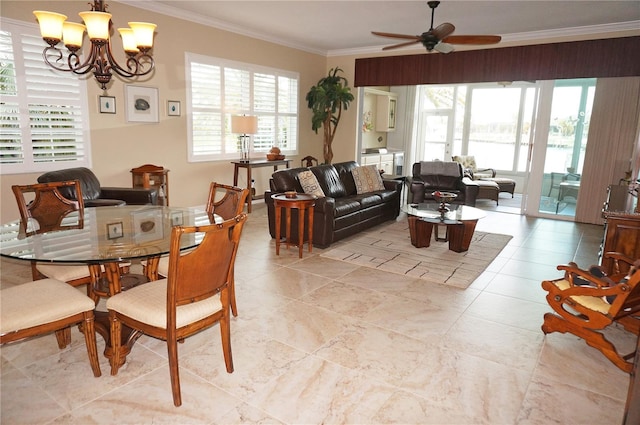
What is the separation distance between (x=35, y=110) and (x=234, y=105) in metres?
2.89

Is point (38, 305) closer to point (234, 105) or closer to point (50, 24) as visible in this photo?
point (50, 24)

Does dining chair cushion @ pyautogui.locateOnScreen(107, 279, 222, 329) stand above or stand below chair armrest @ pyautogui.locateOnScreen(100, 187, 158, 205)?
below

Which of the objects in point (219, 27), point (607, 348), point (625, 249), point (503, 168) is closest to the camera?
point (607, 348)

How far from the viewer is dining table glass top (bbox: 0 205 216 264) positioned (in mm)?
2181

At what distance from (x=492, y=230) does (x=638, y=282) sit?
3.79 m

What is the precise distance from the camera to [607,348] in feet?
8.55

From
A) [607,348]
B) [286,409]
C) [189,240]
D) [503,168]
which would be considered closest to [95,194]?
[189,240]

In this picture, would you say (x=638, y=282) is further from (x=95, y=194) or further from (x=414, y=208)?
(x=95, y=194)

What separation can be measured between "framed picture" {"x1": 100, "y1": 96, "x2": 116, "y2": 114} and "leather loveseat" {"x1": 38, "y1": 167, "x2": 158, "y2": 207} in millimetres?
856

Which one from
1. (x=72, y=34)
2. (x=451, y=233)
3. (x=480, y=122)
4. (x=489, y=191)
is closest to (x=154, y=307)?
(x=72, y=34)

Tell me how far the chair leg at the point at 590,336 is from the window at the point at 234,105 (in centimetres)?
515

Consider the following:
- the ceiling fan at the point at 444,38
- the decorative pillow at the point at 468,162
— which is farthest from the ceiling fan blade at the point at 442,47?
the decorative pillow at the point at 468,162

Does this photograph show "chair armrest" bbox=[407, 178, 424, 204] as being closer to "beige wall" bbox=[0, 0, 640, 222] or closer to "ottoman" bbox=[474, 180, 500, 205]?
"ottoman" bbox=[474, 180, 500, 205]

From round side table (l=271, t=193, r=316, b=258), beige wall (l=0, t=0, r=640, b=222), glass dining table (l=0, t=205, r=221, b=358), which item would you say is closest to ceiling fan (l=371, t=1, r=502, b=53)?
round side table (l=271, t=193, r=316, b=258)
